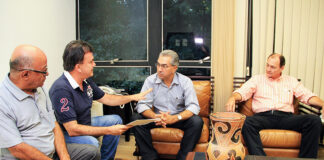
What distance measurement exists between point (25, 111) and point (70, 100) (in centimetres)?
45

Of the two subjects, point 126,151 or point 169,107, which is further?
point 126,151

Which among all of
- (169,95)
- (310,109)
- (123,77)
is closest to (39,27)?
(123,77)

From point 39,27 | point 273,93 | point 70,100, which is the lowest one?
point 273,93

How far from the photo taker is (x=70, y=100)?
6.84 feet

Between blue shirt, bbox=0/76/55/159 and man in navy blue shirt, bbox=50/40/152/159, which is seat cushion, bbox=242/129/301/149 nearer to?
man in navy blue shirt, bbox=50/40/152/159

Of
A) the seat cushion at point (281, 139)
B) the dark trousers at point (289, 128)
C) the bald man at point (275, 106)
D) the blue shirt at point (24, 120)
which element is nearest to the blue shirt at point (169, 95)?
the bald man at point (275, 106)

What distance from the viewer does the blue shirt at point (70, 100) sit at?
6.69ft

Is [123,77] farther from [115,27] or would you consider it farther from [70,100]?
[70,100]

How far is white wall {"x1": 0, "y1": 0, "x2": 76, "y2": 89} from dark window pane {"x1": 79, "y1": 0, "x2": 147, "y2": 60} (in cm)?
24

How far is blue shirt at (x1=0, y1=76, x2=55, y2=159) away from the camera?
5.05ft

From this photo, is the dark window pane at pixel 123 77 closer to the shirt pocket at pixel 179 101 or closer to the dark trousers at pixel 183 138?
the shirt pocket at pixel 179 101

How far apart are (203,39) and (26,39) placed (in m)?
2.30

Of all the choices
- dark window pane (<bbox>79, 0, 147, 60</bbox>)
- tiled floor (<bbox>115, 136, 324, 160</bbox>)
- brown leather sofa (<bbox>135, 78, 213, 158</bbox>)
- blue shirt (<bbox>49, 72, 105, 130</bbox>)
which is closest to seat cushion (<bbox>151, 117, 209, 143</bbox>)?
brown leather sofa (<bbox>135, 78, 213, 158</bbox>)

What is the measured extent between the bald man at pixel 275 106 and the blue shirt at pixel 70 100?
1.44m
